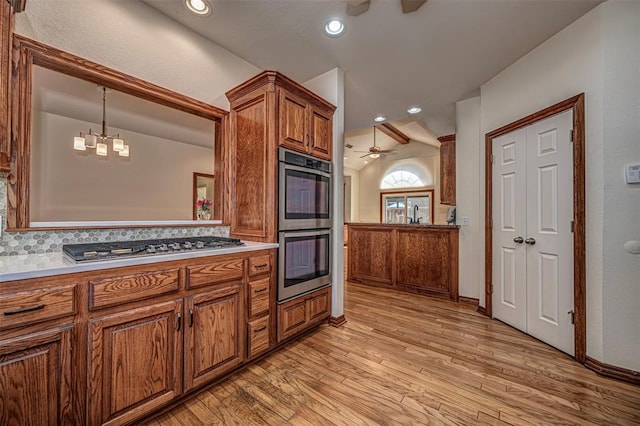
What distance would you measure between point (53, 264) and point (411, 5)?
2697mm

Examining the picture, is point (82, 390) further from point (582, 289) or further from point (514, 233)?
point (514, 233)

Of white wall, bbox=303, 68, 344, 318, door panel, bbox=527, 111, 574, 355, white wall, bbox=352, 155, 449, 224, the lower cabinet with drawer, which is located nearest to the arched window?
white wall, bbox=352, 155, 449, 224

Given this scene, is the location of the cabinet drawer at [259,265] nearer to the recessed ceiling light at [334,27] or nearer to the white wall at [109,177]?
the white wall at [109,177]

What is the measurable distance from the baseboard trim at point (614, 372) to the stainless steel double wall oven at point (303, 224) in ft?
7.08

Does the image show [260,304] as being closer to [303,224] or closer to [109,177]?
[303,224]

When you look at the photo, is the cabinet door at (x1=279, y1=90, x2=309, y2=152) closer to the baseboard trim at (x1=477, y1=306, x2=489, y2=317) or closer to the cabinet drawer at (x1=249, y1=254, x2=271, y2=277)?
the cabinet drawer at (x1=249, y1=254, x2=271, y2=277)

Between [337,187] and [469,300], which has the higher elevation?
[337,187]

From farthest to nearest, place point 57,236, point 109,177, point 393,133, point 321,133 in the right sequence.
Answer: point 393,133
point 321,133
point 109,177
point 57,236

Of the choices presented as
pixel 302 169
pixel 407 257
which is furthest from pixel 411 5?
pixel 407 257

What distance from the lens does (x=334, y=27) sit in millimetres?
2213

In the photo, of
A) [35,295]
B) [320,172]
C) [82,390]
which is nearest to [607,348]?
[320,172]

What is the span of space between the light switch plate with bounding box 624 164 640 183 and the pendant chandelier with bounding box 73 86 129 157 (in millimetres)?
3731

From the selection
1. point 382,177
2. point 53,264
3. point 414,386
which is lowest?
point 414,386

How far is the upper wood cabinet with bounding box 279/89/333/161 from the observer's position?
223 cm
